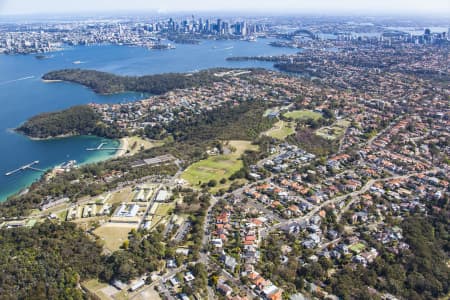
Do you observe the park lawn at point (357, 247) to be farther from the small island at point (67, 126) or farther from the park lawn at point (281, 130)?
the small island at point (67, 126)

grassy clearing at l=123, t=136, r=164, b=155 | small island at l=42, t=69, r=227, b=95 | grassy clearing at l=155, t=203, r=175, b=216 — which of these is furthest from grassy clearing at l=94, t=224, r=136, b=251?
small island at l=42, t=69, r=227, b=95

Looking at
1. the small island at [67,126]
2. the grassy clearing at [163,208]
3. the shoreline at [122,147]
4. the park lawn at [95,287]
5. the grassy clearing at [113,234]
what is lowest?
the park lawn at [95,287]

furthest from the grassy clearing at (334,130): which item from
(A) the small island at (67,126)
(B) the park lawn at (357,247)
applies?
(A) the small island at (67,126)

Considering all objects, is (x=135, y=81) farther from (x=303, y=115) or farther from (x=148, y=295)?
(x=148, y=295)

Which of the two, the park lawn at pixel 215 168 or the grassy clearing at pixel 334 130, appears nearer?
the park lawn at pixel 215 168

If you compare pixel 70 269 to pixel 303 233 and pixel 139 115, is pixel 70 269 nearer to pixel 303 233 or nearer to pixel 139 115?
pixel 303 233

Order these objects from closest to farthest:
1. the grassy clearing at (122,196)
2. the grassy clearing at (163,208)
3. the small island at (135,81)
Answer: the grassy clearing at (163,208)
the grassy clearing at (122,196)
the small island at (135,81)

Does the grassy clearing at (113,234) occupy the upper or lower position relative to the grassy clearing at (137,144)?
lower

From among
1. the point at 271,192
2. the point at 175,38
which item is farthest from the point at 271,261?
the point at 175,38
